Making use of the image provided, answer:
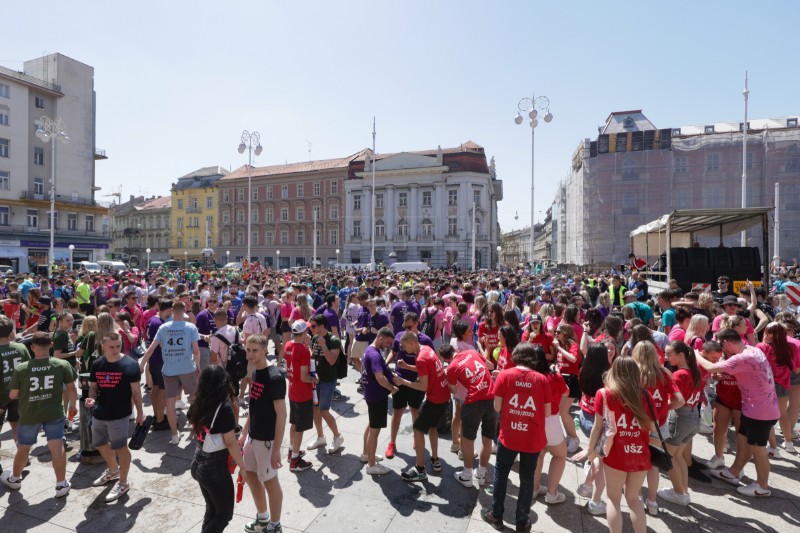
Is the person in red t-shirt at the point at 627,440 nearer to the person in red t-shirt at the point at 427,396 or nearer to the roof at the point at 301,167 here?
the person in red t-shirt at the point at 427,396

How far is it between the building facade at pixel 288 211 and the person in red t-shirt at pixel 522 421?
53.6 meters

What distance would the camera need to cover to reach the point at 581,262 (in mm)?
37625

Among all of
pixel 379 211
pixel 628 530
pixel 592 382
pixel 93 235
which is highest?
pixel 379 211

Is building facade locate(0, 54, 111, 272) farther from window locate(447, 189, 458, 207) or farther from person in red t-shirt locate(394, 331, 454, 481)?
person in red t-shirt locate(394, 331, 454, 481)

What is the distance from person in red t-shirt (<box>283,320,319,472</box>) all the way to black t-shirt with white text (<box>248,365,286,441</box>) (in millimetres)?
1151

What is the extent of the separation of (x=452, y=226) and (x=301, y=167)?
24363 millimetres

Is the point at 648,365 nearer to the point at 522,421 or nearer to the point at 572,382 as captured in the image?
the point at 522,421

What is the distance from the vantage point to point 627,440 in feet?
11.6

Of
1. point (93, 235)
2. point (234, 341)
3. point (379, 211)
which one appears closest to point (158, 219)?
point (93, 235)

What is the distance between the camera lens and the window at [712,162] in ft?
109

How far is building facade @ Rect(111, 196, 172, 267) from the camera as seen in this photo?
7031 centimetres

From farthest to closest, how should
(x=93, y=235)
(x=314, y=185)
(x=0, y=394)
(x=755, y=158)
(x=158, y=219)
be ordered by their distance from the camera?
(x=158, y=219)
(x=314, y=185)
(x=93, y=235)
(x=755, y=158)
(x=0, y=394)

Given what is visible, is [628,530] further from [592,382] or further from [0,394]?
[0,394]

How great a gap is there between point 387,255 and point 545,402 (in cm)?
5054
